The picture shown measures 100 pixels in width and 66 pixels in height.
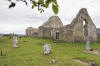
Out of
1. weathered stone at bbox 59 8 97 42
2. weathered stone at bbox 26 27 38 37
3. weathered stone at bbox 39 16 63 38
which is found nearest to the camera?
weathered stone at bbox 59 8 97 42

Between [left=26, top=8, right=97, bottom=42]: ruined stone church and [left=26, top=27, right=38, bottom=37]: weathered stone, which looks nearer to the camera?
[left=26, top=8, right=97, bottom=42]: ruined stone church

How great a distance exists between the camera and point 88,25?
36.5 meters

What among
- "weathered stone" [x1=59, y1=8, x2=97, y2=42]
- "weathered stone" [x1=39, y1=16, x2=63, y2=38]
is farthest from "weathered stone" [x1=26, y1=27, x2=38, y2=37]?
"weathered stone" [x1=59, y1=8, x2=97, y2=42]

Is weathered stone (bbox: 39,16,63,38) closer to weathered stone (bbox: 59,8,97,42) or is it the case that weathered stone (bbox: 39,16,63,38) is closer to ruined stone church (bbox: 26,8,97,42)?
ruined stone church (bbox: 26,8,97,42)

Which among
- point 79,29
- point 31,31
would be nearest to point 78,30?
point 79,29

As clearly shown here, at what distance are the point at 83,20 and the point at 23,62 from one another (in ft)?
70.1

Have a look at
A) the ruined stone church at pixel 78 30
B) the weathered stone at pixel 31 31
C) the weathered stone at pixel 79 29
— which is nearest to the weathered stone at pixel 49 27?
the ruined stone church at pixel 78 30

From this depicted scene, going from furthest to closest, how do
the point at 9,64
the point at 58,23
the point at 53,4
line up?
the point at 58,23 → the point at 9,64 → the point at 53,4

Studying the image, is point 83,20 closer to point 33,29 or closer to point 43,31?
point 43,31

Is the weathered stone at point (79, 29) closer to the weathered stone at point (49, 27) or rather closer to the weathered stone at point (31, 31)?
the weathered stone at point (49, 27)

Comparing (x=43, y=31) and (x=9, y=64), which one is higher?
(x=43, y=31)

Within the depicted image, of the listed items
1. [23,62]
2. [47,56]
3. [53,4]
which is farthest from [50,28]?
[53,4]

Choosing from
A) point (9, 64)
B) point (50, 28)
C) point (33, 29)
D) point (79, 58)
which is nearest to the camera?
point (9, 64)

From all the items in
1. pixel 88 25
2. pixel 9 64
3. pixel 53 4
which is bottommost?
pixel 9 64
